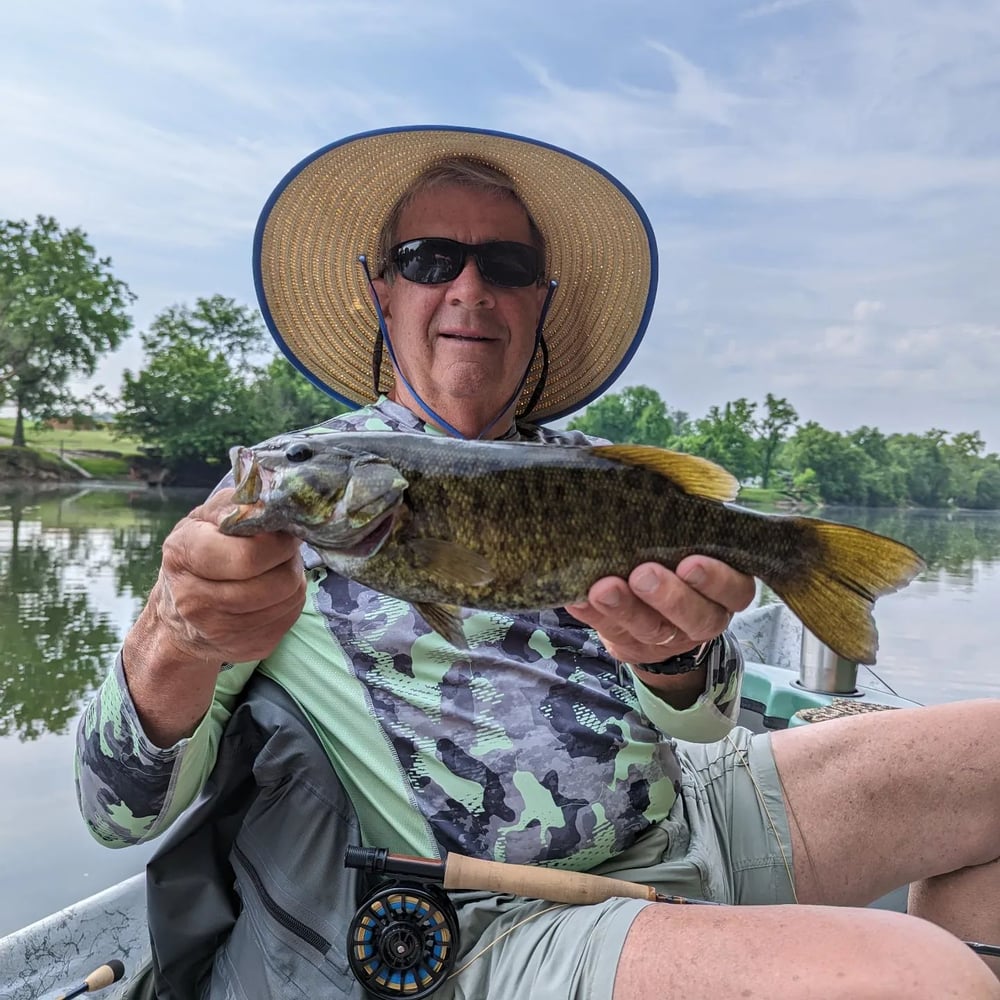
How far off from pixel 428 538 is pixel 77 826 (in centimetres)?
503

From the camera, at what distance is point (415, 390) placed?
2.94 metres

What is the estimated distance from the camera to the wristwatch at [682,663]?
2.13 m

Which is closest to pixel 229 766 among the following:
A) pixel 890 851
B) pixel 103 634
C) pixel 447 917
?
pixel 447 917

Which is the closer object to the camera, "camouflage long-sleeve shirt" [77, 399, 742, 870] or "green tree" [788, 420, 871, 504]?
"camouflage long-sleeve shirt" [77, 399, 742, 870]

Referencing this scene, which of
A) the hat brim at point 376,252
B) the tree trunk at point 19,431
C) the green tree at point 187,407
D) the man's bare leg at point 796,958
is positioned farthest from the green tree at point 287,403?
the man's bare leg at point 796,958

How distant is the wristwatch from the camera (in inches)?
83.9

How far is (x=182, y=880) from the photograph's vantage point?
2135 millimetres

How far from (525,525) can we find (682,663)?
0.70 meters

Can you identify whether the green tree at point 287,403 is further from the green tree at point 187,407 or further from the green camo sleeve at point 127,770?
the green camo sleeve at point 127,770

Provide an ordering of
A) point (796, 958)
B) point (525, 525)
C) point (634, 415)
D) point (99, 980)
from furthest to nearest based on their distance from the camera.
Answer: point (634, 415) → point (99, 980) → point (525, 525) → point (796, 958)

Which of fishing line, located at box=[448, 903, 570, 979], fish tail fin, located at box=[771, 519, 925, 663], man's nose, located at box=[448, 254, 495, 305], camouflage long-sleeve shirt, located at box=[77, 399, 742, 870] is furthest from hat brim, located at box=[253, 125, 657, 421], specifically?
fishing line, located at box=[448, 903, 570, 979]

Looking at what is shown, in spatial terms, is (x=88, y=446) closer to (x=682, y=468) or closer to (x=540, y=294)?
(x=540, y=294)

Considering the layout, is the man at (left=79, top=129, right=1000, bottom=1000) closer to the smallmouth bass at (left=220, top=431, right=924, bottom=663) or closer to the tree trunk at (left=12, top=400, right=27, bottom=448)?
the smallmouth bass at (left=220, top=431, right=924, bottom=663)

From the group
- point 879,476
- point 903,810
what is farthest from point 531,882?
point 879,476
